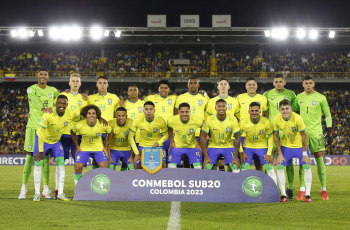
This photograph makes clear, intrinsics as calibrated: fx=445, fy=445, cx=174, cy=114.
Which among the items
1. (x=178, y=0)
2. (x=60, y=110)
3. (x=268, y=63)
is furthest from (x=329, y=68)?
(x=60, y=110)

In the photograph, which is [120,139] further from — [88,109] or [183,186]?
[183,186]

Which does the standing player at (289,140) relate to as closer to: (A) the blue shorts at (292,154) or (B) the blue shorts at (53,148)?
(A) the blue shorts at (292,154)

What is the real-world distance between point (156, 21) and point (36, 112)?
24.8m

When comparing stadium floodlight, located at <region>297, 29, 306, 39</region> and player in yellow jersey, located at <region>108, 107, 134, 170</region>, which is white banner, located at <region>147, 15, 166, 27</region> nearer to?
stadium floodlight, located at <region>297, 29, 306, 39</region>

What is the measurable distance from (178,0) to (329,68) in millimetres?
13733

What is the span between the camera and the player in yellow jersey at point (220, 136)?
7.97 meters

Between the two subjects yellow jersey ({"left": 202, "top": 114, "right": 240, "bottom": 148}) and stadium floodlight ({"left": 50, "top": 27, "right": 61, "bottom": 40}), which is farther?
stadium floodlight ({"left": 50, "top": 27, "right": 61, "bottom": 40})

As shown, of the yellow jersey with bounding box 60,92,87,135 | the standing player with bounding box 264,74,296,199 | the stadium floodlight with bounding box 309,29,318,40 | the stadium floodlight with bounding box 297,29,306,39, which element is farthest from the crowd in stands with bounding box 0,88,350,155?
the yellow jersey with bounding box 60,92,87,135

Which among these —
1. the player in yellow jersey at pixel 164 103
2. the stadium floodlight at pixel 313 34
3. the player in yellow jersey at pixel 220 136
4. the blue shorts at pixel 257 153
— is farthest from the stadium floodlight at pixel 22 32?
the blue shorts at pixel 257 153

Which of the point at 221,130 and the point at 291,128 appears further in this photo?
the point at 221,130

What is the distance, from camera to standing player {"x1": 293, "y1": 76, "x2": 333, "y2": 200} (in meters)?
8.33

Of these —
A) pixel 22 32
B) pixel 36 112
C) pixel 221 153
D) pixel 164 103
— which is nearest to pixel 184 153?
pixel 221 153

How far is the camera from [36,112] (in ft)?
27.8

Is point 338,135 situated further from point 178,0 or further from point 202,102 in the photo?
point 202,102
